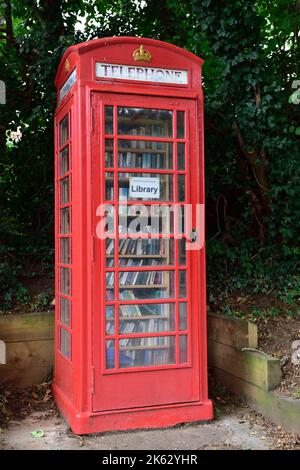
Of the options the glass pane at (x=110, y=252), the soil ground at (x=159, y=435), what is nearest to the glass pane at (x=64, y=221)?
the glass pane at (x=110, y=252)

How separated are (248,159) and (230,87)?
31.3 inches

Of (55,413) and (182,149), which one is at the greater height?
(182,149)

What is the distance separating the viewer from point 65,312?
13.8 feet

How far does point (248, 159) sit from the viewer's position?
524 cm

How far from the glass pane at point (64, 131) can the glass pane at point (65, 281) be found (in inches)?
45.6

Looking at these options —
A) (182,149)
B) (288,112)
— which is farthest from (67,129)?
(288,112)

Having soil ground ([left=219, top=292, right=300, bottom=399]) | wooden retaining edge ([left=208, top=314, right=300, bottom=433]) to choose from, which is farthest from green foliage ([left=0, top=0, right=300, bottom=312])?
wooden retaining edge ([left=208, top=314, right=300, bottom=433])

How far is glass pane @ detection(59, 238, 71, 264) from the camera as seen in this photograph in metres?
4.09

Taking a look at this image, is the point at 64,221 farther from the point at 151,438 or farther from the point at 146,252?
the point at 151,438

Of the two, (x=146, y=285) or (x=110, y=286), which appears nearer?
(x=110, y=286)

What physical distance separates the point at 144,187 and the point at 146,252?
536 mm

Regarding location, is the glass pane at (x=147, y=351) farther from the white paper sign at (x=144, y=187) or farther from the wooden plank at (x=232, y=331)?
the white paper sign at (x=144, y=187)

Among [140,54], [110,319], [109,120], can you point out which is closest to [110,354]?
[110,319]

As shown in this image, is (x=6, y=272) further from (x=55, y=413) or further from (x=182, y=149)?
(x=182, y=149)
